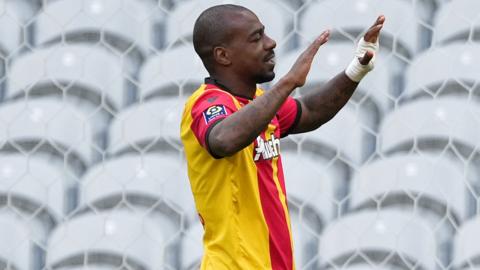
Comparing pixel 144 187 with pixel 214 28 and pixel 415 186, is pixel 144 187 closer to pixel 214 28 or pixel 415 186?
pixel 415 186

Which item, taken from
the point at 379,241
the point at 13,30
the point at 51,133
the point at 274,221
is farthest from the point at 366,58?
the point at 13,30

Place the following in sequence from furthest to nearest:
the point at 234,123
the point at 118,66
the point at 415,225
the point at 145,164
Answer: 1. the point at 118,66
2. the point at 145,164
3. the point at 415,225
4. the point at 234,123

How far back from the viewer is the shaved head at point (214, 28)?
150 cm

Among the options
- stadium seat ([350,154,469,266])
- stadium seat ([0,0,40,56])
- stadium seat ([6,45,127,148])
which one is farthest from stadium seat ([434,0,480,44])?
stadium seat ([0,0,40,56])

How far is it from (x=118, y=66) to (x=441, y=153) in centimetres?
66

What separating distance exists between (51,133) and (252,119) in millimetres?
1027

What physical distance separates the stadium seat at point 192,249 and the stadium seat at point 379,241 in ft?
0.69

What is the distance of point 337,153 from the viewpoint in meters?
2.22

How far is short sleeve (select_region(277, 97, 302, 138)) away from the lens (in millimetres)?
1614

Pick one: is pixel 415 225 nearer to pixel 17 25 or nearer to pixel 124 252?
pixel 124 252

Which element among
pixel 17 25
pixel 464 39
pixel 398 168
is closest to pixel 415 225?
pixel 398 168

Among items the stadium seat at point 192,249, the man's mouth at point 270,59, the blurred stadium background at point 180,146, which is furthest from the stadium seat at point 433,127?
the man's mouth at point 270,59

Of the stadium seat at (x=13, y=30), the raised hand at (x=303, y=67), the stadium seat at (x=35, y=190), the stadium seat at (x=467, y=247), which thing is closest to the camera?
the raised hand at (x=303, y=67)

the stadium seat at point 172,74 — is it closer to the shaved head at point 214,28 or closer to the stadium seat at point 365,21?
the stadium seat at point 365,21
